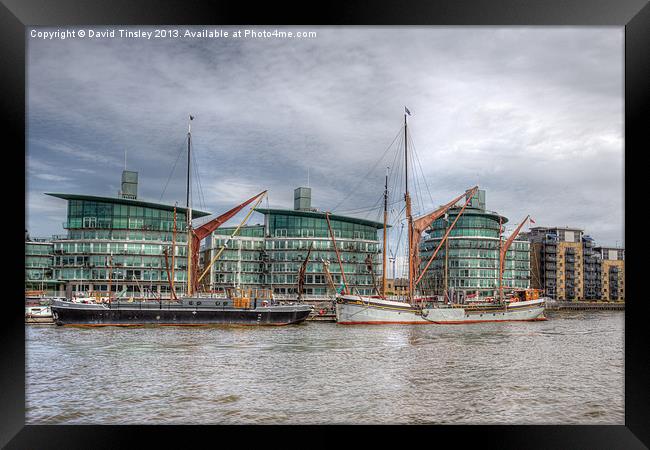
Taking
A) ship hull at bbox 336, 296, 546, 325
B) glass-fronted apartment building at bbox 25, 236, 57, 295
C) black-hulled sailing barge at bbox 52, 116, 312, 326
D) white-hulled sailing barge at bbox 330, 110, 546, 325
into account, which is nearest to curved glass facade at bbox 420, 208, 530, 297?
white-hulled sailing barge at bbox 330, 110, 546, 325

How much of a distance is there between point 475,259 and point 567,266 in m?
29.3

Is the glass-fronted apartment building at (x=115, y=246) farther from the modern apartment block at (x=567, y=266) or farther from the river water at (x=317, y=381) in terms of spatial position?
the modern apartment block at (x=567, y=266)

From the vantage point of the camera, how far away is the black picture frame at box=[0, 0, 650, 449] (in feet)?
42.4

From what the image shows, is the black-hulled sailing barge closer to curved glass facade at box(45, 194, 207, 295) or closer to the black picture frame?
curved glass facade at box(45, 194, 207, 295)

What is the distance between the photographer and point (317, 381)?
23281 millimetres

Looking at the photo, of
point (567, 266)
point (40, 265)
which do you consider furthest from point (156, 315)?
point (567, 266)

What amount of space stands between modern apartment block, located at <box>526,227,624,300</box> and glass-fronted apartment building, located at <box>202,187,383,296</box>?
43205 millimetres

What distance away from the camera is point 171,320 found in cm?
5347

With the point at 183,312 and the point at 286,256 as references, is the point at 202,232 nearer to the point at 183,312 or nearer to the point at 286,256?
the point at 183,312

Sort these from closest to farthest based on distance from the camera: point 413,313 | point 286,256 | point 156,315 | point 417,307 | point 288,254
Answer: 1. point 156,315
2. point 413,313
3. point 417,307
4. point 286,256
5. point 288,254
